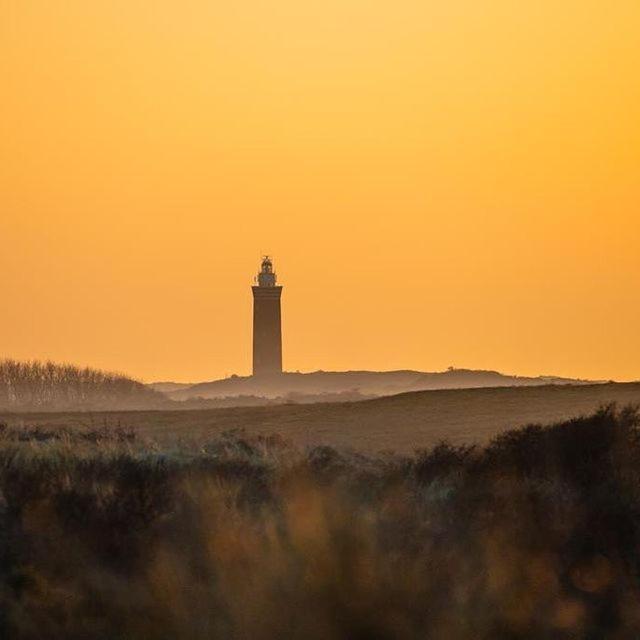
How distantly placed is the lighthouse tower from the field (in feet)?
189

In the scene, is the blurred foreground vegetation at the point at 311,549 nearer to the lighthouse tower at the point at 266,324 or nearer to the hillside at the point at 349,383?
the hillside at the point at 349,383

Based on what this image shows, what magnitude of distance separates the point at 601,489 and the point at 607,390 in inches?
1172

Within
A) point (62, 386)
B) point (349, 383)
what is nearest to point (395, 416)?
point (62, 386)

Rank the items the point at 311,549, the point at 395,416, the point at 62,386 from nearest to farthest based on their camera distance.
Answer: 1. the point at 311,549
2. the point at 395,416
3. the point at 62,386

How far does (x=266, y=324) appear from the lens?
111562 millimetres

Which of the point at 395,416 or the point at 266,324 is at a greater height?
the point at 266,324

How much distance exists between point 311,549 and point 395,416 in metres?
33.0

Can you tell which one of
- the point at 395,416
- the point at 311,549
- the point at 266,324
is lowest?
the point at 311,549

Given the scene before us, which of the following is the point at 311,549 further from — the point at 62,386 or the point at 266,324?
the point at 266,324

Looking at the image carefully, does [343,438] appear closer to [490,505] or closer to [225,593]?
[490,505]

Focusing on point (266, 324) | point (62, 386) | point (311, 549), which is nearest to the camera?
point (311, 549)

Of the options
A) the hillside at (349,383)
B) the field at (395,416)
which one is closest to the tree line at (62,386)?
the hillside at (349,383)

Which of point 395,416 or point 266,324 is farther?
point 266,324

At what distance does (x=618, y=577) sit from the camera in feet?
53.9
